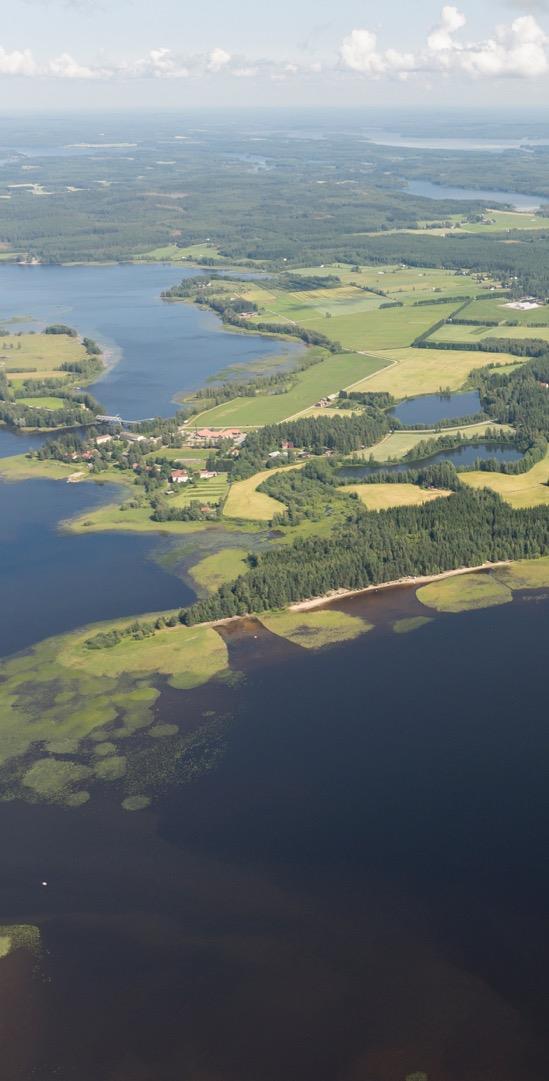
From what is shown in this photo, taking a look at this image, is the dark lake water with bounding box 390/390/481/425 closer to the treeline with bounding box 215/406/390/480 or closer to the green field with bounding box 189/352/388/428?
the treeline with bounding box 215/406/390/480

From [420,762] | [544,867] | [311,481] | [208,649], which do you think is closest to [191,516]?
[311,481]

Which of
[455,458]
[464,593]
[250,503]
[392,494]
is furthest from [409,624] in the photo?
[455,458]

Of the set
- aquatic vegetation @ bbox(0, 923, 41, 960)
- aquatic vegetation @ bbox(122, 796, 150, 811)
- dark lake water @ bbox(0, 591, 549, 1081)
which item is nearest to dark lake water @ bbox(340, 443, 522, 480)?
dark lake water @ bbox(0, 591, 549, 1081)

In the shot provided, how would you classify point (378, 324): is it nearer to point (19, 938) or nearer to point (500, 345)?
point (500, 345)

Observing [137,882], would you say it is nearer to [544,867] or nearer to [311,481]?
[544,867]

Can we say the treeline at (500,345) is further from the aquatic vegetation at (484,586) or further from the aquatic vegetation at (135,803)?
the aquatic vegetation at (135,803)
